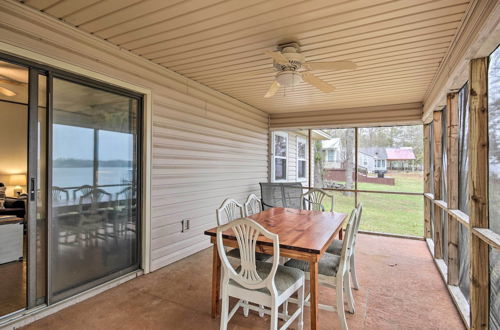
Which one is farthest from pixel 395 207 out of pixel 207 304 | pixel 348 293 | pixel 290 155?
pixel 207 304

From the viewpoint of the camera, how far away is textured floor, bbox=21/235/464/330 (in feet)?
7.49

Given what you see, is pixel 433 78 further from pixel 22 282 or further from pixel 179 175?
pixel 22 282

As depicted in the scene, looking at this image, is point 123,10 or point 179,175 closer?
point 123,10

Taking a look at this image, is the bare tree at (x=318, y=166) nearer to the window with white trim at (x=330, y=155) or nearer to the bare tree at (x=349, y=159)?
the window with white trim at (x=330, y=155)

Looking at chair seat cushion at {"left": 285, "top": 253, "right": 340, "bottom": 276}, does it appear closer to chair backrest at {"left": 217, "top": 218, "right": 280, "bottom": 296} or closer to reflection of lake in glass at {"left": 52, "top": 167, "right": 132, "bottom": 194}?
chair backrest at {"left": 217, "top": 218, "right": 280, "bottom": 296}

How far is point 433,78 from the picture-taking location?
364 cm

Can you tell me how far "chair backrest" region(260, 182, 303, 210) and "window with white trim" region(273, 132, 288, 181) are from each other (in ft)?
4.08

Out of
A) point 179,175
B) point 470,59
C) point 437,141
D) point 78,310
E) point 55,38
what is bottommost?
point 78,310

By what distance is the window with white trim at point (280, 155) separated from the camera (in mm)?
6586

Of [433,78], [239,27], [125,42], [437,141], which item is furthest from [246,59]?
[437,141]

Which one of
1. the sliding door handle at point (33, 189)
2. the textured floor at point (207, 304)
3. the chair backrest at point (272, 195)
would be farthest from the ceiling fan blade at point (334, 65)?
the chair backrest at point (272, 195)

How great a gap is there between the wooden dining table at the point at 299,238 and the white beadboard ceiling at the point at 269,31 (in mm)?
1830

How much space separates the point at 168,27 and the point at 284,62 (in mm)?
1118

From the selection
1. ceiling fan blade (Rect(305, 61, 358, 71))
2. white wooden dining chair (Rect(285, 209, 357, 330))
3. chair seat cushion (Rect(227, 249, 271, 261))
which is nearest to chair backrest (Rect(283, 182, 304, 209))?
chair seat cushion (Rect(227, 249, 271, 261))
